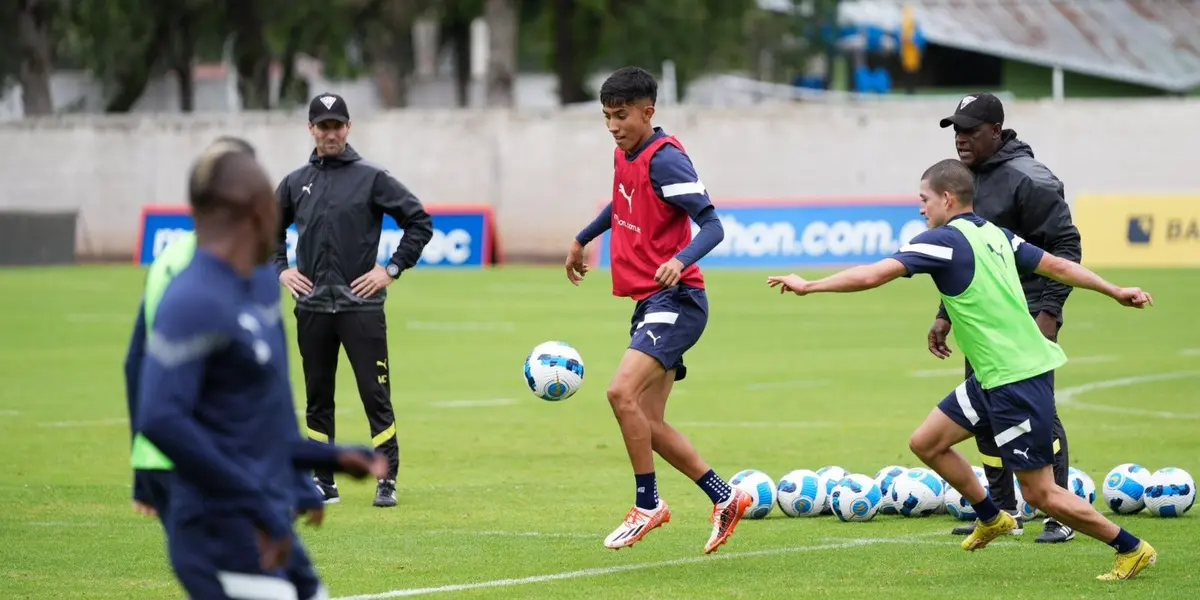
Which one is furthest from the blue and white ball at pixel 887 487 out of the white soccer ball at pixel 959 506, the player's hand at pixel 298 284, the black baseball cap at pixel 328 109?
the black baseball cap at pixel 328 109

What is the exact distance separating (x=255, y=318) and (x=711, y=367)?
1436 centimetres

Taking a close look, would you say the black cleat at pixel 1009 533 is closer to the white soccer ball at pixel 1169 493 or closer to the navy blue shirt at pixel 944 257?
the white soccer ball at pixel 1169 493

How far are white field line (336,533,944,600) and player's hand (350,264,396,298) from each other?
2856 millimetres

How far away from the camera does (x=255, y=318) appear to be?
16.2 feet

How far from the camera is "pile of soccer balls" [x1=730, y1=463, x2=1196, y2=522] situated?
9.96 meters

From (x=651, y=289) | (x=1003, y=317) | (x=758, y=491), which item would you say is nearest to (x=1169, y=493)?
(x=758, y=491)

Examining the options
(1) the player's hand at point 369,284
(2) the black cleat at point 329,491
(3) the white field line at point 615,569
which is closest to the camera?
(3) the white field line at point 615,569

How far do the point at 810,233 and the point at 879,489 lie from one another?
75.1 ft

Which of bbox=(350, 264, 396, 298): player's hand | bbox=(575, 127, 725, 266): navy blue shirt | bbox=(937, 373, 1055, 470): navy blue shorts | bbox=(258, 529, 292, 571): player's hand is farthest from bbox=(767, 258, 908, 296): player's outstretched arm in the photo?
bbox=(350, 264, 396, 298): player's hand

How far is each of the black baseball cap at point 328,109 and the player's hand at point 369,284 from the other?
3.00ft

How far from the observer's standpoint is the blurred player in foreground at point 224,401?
474 cm

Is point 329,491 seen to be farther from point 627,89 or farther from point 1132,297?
point 1132,297

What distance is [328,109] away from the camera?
10.7m

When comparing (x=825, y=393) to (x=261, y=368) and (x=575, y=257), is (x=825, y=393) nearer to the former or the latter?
(x=575, y=257)
